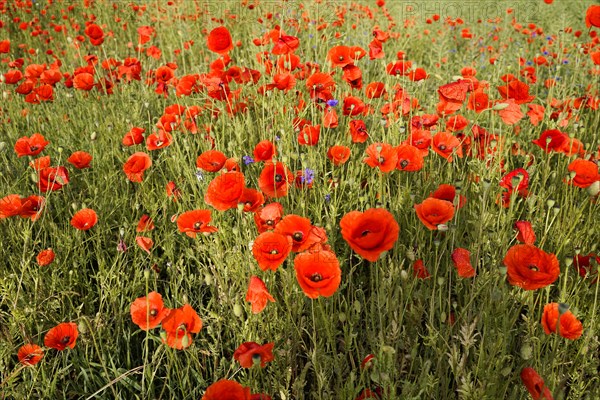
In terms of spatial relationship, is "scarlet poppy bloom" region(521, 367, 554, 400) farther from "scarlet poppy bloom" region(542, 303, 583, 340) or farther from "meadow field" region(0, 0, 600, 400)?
"scarlet poppy bloom" region(542, 303, 583, 340)

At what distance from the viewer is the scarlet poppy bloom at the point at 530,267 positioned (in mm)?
1188

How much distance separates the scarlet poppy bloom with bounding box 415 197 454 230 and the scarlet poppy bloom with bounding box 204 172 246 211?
573mm

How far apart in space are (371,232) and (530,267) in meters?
0.46

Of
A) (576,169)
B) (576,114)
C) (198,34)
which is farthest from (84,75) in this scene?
(198,34)

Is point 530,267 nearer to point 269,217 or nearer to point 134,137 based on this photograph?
point 269,217

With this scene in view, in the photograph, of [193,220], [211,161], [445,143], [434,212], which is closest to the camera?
[434,212]

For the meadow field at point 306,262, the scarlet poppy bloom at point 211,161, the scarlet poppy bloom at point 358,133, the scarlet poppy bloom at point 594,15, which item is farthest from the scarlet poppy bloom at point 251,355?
the scarlet poppy bloom at point 594,15

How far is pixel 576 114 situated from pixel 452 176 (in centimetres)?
115

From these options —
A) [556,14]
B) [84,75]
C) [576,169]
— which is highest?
[84,75]

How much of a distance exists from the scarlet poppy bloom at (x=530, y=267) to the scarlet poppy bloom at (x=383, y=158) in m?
0.51

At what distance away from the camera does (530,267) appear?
4.10 ft

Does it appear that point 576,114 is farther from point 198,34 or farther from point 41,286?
point 198,34

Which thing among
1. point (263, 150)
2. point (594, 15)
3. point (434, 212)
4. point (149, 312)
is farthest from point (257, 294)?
point (594, 15)

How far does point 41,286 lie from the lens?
1755 millimetres
